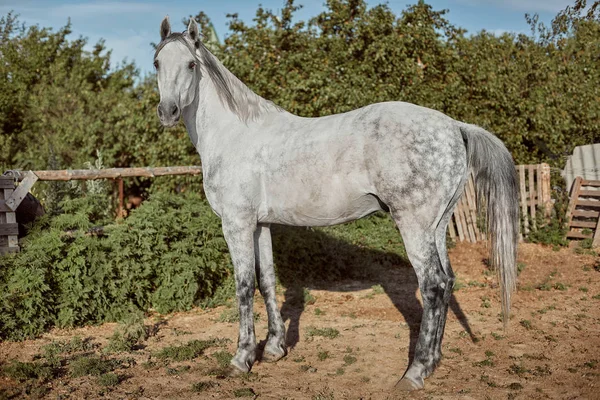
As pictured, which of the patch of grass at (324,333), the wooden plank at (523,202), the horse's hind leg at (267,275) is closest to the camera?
the horse's hind leg at (267,275)

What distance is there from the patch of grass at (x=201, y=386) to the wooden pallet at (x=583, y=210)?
9.25 metres

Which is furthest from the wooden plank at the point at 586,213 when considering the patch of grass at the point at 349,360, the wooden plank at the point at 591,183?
the patch of grass at the point at 349,360

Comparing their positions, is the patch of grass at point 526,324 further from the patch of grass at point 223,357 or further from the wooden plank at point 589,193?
the wooden plank at point 589,193

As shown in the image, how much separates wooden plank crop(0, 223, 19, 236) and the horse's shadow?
332cm

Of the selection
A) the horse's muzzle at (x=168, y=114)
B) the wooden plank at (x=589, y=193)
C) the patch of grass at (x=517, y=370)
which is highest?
the horse's muzzle at (x=168, y=114)

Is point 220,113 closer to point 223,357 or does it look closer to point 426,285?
point 223,357

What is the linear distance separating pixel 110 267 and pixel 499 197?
442cm

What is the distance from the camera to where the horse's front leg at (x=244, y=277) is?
4.66 m

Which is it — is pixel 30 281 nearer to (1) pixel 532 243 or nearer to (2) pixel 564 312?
(2) pixel 564 312

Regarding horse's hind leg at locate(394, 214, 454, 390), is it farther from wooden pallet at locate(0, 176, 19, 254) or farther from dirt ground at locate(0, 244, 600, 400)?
wooden pallet at locate(0, 176, 19, 254)

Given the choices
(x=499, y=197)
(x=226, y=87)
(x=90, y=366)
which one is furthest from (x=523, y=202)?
(x=90, y=366)

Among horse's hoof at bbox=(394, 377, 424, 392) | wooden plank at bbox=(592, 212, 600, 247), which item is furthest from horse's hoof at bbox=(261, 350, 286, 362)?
wooden plank at bbox=(592, 212, 600, 247)

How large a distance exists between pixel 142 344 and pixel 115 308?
1.06 m

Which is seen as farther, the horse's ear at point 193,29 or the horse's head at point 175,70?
the horse's ear at point 193,29
